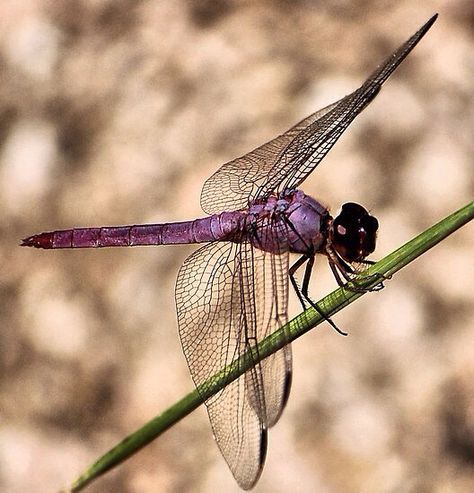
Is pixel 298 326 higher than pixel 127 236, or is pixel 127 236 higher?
pixel 127 236

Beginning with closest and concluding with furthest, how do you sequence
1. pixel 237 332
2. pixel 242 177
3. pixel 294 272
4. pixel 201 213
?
1. pixel 237 332
2. pixel 294 272
3. pixel 242 177
4. pixel 201 213

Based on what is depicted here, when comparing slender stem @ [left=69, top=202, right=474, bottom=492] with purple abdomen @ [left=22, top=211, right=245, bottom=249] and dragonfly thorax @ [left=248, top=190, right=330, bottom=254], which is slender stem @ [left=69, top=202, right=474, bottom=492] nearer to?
dragonfly thorax @ [left=248, top=190, right=330, bottom=254]

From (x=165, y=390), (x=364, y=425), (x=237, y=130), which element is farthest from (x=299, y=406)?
(x=237, y=130)

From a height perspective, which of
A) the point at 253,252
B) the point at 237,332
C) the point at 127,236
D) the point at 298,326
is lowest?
the point at 298,326

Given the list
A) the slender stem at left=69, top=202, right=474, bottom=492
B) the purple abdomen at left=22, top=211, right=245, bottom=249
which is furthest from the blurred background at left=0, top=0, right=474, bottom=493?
the slender stem at left=69, top=202, right=474, bottom=492

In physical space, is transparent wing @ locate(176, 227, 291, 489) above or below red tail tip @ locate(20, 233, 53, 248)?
below

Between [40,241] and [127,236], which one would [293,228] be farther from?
[40,241]

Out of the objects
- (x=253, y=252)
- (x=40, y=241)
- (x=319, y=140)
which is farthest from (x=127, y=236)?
(x=319, y=140)

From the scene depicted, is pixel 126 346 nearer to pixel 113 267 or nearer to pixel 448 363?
pixel 113 267
